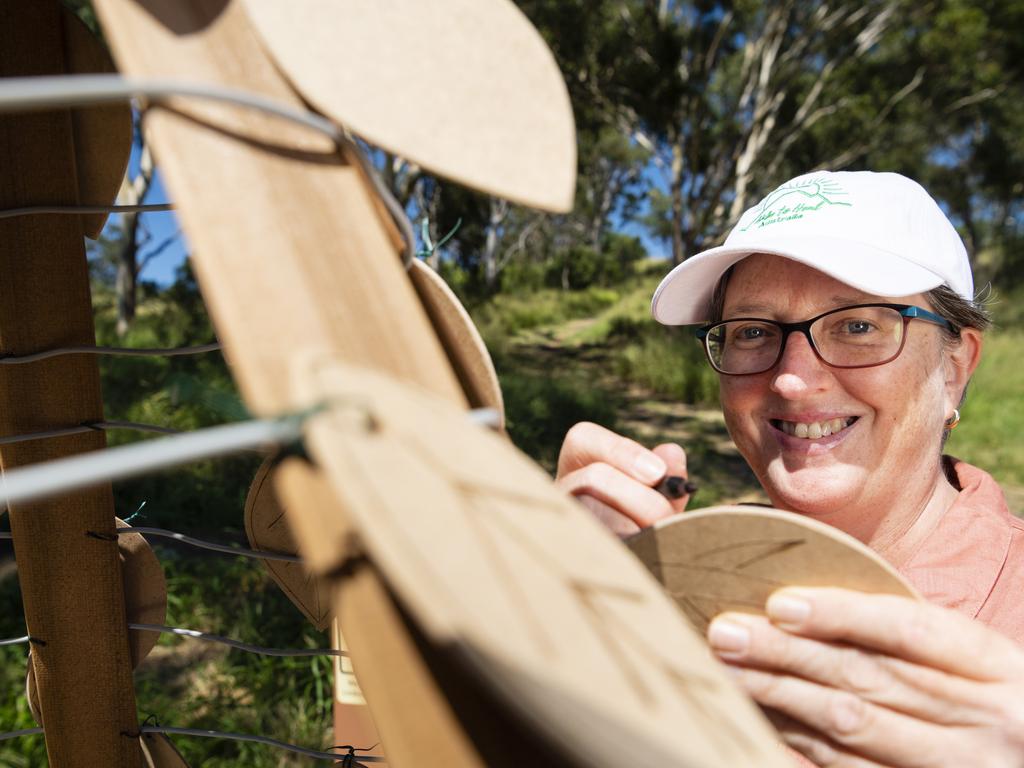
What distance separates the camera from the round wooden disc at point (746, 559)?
0.49 metres

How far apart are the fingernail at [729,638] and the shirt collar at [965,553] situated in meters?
0.72

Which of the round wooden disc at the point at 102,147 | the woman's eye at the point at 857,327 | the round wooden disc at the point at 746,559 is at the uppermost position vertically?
the round wooden disc at the point at 102,147

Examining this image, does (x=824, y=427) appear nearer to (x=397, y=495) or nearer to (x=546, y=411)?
(x=397, y=495)

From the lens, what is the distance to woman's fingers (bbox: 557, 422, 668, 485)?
65cm

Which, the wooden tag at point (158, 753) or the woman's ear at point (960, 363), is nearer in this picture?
the wooden tag at point (158, 753)

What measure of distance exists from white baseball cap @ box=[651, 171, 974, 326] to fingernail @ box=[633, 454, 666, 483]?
0.65 m

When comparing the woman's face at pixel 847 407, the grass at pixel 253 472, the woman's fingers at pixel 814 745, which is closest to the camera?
the woman's fingers at pixel 814 745

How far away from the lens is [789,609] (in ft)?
1.63

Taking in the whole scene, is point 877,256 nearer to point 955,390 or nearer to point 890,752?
point 955,390

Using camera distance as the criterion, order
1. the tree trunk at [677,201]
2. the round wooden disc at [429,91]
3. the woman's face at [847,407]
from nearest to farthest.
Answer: the round wooden disc at [429,91], the woman's face at [847,407], the tree trunk at [677,201]

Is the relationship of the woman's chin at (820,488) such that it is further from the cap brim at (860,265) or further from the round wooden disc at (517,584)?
the round wooden disc at (517,584)

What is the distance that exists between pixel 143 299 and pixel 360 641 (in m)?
13.9

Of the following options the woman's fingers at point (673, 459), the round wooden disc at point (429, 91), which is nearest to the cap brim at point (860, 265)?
the woman's fingers at point (673, 459)

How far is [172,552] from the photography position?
3703 mm
